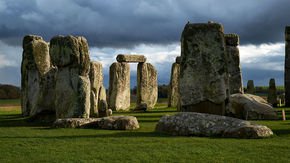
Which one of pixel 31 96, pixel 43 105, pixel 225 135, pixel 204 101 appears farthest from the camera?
pixel 31 96

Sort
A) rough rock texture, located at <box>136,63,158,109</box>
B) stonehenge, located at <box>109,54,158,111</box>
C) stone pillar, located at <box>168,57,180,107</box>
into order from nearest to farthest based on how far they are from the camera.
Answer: stonehenge, located at <box>109,54,158,111</box> → rough rock texture, located at <box>136,63,158,109</box> → stone pillar, located at <box>168,57,180,107</box>

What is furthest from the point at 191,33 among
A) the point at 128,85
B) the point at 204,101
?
the point at 128,85

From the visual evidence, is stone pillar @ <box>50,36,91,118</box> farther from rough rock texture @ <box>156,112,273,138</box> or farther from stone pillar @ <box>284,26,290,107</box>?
stone pillar @ <box>284,26,290,107</box>

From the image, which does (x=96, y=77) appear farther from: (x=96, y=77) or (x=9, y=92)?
(x=9, y=92)

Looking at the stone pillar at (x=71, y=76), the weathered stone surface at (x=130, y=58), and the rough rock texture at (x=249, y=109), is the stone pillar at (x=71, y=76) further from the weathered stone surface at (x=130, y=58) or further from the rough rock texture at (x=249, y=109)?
the weathered stone surface at (x=130, y=58)

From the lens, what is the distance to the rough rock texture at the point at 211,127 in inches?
439

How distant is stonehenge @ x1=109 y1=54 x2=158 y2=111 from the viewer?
29.4 meters

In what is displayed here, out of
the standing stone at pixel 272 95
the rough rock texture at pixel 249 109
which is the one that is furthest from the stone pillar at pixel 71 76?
the standing stone at pixel 272 95

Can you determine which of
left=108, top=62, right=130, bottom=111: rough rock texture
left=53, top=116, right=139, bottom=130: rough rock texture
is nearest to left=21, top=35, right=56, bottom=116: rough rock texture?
left=53, top=116, right=139, bottom=130: rough rock texture

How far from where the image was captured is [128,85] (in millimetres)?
30828

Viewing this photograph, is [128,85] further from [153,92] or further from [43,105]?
[43,105]

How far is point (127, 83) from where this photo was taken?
30.7m

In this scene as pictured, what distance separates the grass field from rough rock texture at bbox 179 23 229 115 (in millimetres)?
4604

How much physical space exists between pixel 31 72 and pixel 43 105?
285 cm
